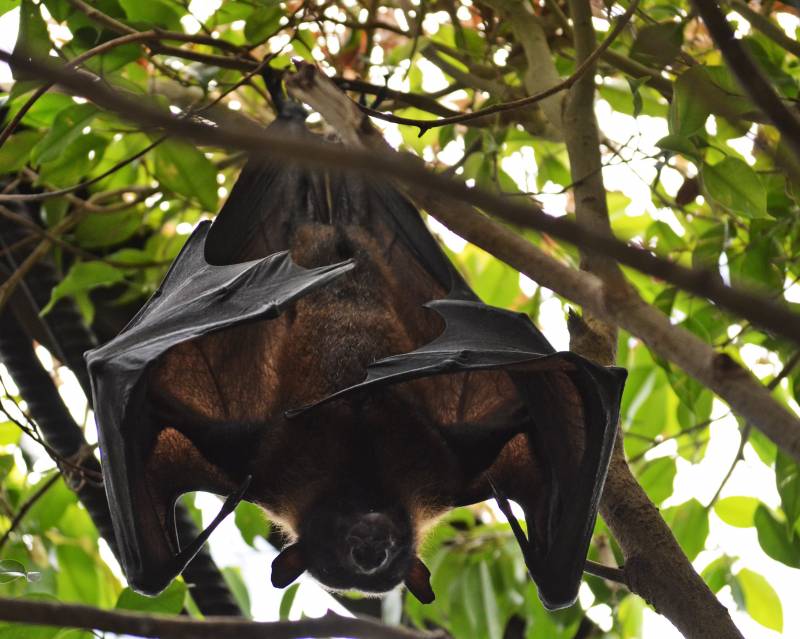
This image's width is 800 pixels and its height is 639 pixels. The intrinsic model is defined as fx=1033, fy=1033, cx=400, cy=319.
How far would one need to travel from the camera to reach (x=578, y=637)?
3447 millimetres

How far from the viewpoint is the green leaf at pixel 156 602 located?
2.79 metres

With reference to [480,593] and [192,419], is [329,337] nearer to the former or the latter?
[192,419]

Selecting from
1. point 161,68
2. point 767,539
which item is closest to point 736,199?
point 767,539

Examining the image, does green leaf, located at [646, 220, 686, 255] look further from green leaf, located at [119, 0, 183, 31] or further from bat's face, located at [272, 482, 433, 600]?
green leaf, located at [119, 0, 183, 31]

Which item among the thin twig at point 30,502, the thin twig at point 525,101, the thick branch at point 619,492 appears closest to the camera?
the thick branch at point 619,492

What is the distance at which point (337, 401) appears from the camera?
3094mm

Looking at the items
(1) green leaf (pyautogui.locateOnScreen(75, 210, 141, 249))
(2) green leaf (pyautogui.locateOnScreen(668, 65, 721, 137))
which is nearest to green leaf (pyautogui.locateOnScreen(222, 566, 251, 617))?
(1) green leaf (pyautogui.locateOnScreen(75, 210, 141, 249))

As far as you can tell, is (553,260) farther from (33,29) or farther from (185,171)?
(185,171)

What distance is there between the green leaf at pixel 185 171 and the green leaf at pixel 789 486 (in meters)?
1.92

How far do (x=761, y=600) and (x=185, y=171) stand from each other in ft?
7.73

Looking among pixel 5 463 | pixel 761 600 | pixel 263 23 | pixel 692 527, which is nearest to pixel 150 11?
pixel 263 23

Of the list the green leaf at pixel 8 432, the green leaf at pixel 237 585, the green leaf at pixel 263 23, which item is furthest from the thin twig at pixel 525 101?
the green leaf at pixel 237 585

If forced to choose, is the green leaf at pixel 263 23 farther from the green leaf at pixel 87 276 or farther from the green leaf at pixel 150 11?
the green leaf at pixel 87 276

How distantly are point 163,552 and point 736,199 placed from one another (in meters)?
1.78
